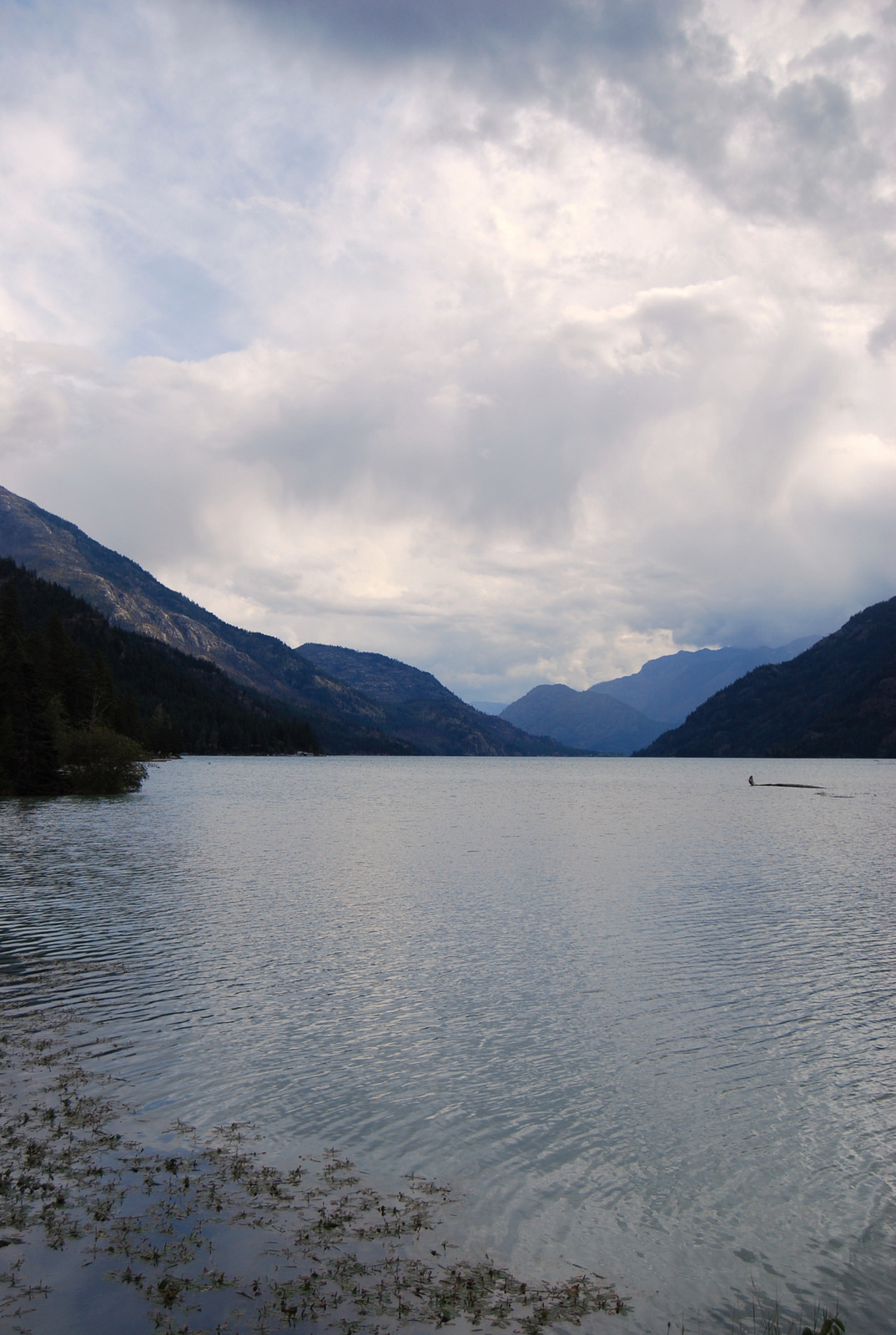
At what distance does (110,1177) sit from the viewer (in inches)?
558

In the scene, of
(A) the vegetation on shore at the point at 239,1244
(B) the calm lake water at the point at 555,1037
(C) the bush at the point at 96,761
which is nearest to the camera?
(A) the vegetation on shore at the point at 239,1244

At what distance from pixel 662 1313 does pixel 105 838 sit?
2506 inches

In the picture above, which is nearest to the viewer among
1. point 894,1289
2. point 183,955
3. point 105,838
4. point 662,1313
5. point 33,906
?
point 662,1313

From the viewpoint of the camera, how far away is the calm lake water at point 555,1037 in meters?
13.7

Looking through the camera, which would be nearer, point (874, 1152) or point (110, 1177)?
point (110, 1177)

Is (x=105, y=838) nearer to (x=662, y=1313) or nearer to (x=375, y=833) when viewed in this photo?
(x=375, y=833)

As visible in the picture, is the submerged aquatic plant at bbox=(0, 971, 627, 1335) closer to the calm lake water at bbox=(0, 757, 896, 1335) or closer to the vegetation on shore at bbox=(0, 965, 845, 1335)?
the vegetation on shore at bbox=(0, 965, 845, 1335)

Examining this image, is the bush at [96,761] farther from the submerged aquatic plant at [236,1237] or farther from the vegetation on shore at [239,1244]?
the vegetation on shore at [239,1244]

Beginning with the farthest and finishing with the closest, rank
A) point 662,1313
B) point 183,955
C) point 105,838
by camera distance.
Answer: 1. point 105,838
2. point 183,955
3. point 662,1313

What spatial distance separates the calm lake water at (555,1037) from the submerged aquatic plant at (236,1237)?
0.72m

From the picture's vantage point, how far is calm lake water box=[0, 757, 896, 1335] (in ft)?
45.0

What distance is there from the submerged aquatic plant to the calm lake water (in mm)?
716

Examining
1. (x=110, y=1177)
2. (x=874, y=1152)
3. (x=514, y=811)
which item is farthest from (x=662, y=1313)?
(x=514, y=811)

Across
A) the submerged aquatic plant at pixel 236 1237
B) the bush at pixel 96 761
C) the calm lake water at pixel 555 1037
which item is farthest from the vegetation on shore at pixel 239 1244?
the bush at pixel 96 761
